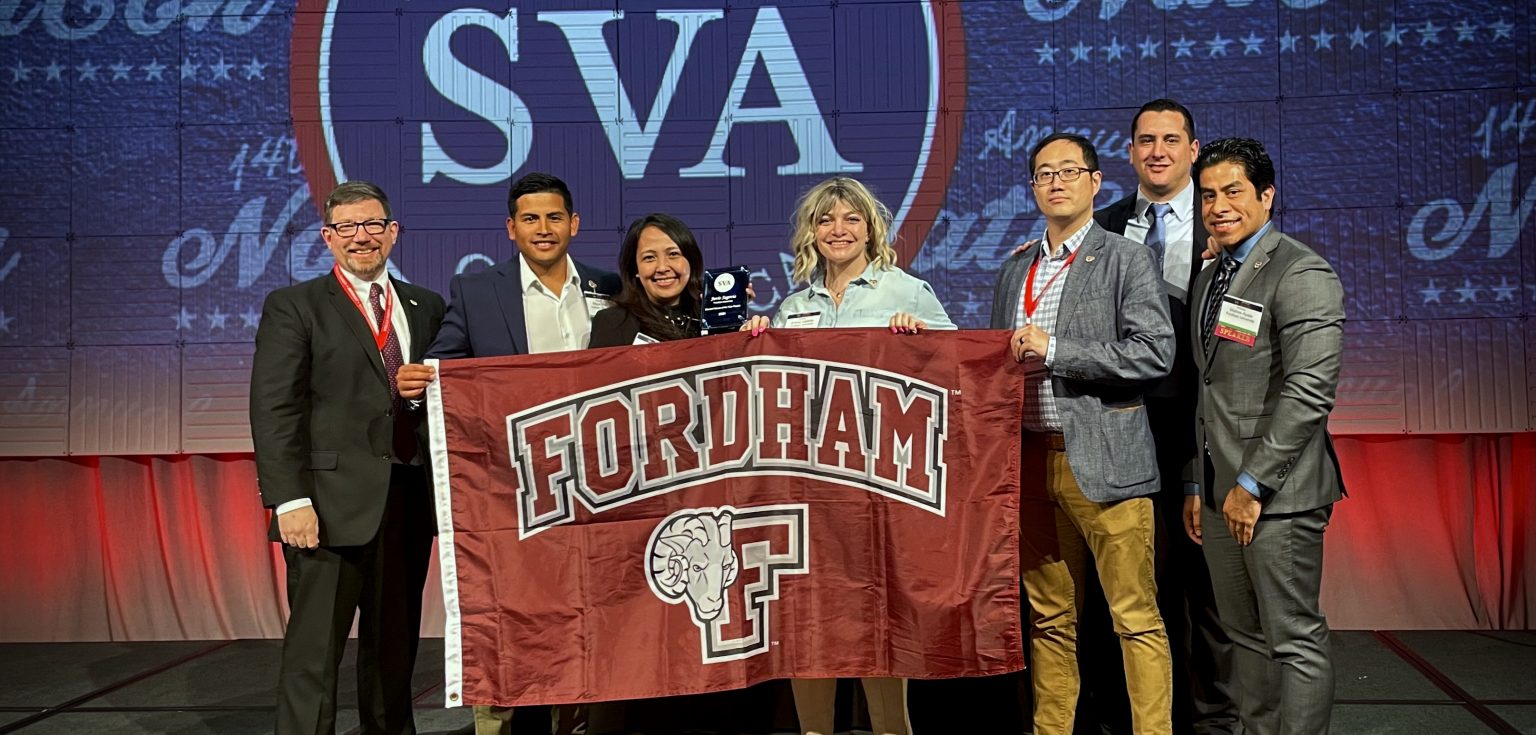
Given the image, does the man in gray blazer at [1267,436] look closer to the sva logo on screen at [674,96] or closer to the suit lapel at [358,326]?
the sva logo on screen at [674,96]

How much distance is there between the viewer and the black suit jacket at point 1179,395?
325cm

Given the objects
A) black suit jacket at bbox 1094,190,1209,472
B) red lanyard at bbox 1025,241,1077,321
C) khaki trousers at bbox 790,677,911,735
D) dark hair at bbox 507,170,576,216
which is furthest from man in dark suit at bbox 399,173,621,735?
black suit jacket at bbox 1094,190,1209,472

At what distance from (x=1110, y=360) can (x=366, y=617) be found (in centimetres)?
240

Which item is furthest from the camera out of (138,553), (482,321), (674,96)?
(138,553)

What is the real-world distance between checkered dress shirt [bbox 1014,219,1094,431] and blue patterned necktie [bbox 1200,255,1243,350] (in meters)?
0.38

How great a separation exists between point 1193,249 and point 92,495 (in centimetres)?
521

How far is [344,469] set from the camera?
305cm

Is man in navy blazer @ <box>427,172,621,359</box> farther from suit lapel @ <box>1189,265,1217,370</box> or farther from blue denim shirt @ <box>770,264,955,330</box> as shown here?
suit lapel @ <box>1189,265,1217,370</box>

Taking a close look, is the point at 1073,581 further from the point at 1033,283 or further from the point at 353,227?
the point at 353,227

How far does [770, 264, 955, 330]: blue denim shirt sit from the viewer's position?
9.93 feet

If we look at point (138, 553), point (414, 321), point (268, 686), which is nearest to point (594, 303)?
point (414, 321)

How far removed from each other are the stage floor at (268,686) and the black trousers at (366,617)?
23.3 inches

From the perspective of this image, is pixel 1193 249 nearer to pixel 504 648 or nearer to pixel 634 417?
pixel 634 417

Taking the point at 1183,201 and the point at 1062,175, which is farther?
the point at 1183,201
